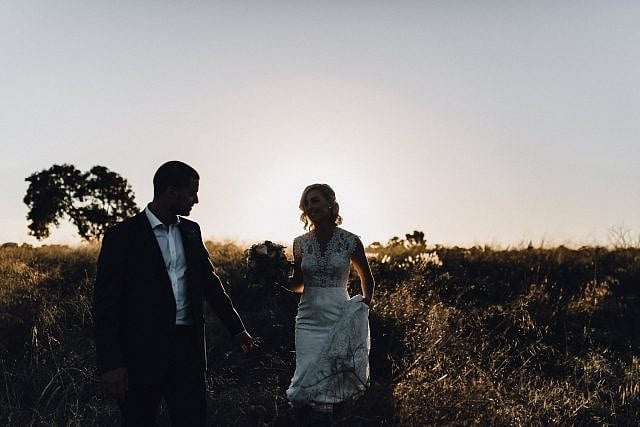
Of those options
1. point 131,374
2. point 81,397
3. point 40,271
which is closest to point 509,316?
point 81,397

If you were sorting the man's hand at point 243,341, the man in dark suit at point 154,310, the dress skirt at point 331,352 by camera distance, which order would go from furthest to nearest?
the dress skirt at point 331,352
the man's hand at point 243,341
the man in dark suit at point 154,310

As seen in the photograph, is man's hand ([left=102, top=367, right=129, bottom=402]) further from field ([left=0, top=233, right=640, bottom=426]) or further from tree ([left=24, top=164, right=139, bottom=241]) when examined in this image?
tree ([left=24, top=164, right=139, bottom=241])

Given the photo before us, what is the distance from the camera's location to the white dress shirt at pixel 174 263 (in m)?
3.96

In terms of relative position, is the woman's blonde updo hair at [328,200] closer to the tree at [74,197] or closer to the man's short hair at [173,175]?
the man's short hair at [173,175]

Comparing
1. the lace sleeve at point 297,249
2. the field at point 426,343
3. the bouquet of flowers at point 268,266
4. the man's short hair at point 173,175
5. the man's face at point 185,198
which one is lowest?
the field at point 426,343

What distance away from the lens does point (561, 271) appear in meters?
12.3

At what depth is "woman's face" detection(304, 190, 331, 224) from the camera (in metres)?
5.93

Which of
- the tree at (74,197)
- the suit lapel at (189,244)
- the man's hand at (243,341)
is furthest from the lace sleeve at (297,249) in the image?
the tree at (74,197)

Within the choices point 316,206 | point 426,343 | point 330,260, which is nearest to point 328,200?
point 316,206

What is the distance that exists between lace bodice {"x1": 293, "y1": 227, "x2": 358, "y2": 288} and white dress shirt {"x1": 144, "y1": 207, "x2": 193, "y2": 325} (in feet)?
7.18

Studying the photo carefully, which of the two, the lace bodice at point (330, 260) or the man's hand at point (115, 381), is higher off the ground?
the lace bodice at point (330, 260)

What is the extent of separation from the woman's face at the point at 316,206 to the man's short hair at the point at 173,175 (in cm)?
210

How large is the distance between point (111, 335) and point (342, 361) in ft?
8.52

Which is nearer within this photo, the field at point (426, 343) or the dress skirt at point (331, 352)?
the dress skirt at point (331, 352)
